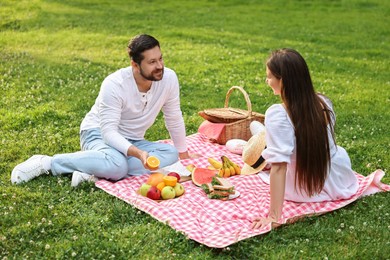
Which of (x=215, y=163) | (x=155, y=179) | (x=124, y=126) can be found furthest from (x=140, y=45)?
(x=215, y=163)

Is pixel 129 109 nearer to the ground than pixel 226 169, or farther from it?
farther from it

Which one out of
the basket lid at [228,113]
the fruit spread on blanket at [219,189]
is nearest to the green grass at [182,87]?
the basket lid at [228,113]

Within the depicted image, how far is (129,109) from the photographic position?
704 centimetres

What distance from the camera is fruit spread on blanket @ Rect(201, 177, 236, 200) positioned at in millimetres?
6445

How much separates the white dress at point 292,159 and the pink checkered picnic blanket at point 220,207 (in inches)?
3.2

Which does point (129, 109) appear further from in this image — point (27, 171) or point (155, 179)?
point (27, 171)

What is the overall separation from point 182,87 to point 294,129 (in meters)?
5.40

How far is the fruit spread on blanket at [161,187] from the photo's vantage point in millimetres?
6426

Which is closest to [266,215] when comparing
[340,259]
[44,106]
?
[340,259]

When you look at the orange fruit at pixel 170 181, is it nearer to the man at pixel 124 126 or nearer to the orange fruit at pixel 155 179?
the orange fruit at pixel 155 179

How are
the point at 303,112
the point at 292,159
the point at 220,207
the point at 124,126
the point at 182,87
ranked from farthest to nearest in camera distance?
1. the point at 182,87
2. the point at 124,126
3. the point at 220,207
4. the point at 292,159
5. the point at 303,112

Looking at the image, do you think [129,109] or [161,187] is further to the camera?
[129,109]

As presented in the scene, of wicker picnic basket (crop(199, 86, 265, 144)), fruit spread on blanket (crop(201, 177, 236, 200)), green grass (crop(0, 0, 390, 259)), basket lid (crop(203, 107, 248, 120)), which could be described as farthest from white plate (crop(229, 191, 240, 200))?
basket lid (crop(203, 107, 248, 120))

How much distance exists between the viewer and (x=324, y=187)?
628 cm
